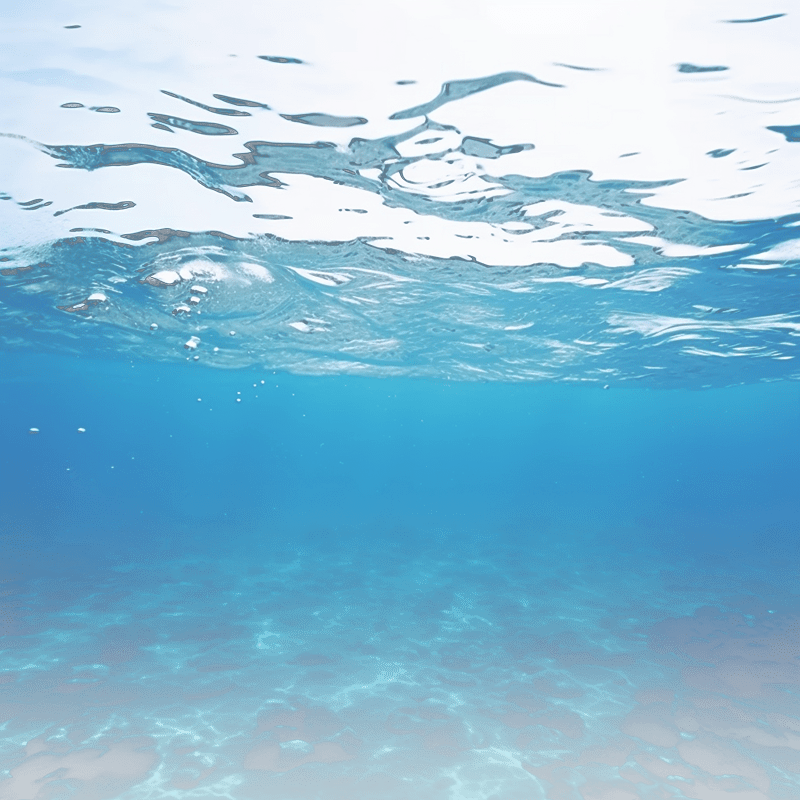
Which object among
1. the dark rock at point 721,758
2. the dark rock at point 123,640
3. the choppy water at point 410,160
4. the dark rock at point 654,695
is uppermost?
the choppy water at point 410,160

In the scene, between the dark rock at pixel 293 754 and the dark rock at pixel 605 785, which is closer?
the dark rock at pixel 605 785

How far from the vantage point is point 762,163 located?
30.9ft

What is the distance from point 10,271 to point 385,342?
16790 mm

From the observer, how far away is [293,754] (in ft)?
34.0

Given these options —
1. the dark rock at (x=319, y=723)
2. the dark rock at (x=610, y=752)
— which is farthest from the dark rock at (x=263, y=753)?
the dark rock at (x=610, y=752)

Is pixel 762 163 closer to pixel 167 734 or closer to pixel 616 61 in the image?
pixel 616 61

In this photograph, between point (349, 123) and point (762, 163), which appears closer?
point (349, 123)

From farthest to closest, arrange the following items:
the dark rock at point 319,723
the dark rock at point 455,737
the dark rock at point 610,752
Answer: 1. the dark rock at point 319,723
2. the dark rock at point 455,737
3. the dark rock at point 610,752

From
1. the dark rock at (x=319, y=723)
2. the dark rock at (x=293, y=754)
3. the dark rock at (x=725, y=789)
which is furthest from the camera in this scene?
the dark rock at (x=319, y=723)

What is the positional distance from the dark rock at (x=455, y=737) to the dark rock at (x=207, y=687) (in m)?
5.63

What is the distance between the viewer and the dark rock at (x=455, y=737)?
1103 centimetres

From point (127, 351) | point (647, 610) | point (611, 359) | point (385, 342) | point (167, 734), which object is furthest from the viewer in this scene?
point (127, 351)

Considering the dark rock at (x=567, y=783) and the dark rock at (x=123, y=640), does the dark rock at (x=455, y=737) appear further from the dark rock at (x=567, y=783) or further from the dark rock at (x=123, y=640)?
the dark rock at (x=123, y=640)

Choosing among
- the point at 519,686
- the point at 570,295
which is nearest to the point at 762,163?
the point at 570,295
